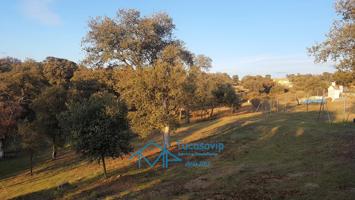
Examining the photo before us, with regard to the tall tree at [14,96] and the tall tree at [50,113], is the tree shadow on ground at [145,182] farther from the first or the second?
the tall tree at [14,96]

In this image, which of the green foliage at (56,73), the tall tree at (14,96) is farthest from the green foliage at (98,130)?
the green foliage at (56,73)

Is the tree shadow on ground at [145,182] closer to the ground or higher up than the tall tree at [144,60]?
closer to the ground

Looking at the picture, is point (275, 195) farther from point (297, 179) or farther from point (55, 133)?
point (55, 133)

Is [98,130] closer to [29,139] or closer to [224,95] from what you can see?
[29,139]

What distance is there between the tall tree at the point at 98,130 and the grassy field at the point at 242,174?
2.05 m

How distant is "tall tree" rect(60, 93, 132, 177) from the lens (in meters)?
15.7

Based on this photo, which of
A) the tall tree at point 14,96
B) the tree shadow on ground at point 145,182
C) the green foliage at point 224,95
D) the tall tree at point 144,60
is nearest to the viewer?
the tree shadow on ground at point 145,182

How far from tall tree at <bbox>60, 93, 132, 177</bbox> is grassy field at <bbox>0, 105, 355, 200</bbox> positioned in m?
2.05

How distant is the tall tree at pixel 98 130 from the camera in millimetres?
15672

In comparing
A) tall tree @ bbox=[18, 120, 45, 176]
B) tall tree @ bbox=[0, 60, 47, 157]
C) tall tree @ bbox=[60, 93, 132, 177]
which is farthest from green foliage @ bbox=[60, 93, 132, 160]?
tall tree @ bbox=[0, 60, 47, 157]

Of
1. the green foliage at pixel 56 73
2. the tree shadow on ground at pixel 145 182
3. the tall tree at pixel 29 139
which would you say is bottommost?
the tree shadow on ground at pixel 145 182

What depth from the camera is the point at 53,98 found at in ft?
98.9

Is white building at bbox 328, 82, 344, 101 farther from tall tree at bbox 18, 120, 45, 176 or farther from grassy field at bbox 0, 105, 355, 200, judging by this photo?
tall tree at bbox 18, 120, 45, 176

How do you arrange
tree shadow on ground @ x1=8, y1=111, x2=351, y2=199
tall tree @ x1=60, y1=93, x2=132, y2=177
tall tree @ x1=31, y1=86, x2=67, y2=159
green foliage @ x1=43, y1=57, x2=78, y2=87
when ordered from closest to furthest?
tree shadow on ground @ x1=8, y1=111, x2=351, y2=199, tall tree @ x1=60, y1=93, x2=132, y2=177, tall tree @ x1=31, y1=86, x2=67, y2=159, green foliage @ x1=43, y1=57, x2=78, y2=87
